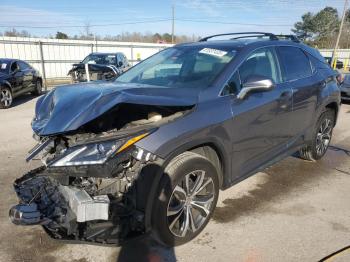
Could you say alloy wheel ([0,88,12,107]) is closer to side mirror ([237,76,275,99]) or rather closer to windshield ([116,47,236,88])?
windshield ([116,47,236,88])

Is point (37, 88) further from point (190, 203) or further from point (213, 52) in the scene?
point (190, 203)

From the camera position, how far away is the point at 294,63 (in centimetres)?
474

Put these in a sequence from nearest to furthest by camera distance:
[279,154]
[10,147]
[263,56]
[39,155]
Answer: [39,155], [263,56], [279,154], [10,147]

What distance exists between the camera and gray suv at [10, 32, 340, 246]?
2.82m

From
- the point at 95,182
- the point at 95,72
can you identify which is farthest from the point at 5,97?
the point at 95,182

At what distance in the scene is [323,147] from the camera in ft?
19.1

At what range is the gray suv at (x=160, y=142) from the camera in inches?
111

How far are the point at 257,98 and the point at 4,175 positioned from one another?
11.7ft

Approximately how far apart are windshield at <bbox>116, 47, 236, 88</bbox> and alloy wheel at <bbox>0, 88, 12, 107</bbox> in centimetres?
772

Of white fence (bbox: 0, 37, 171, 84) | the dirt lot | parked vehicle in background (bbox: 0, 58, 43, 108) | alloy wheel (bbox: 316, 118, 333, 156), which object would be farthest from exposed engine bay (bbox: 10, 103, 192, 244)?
white fence (bbox: 0, 37, 171, 84)

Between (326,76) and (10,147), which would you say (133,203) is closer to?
(326,76)

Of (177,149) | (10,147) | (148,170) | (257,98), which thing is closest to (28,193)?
(148,170)

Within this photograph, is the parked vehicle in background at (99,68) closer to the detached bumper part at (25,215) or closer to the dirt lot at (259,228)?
the dirt lot at (259,228)

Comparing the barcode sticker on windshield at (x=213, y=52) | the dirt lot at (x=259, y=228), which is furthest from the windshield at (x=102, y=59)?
the barcode sticker on windshield at (x=213, y=52)
